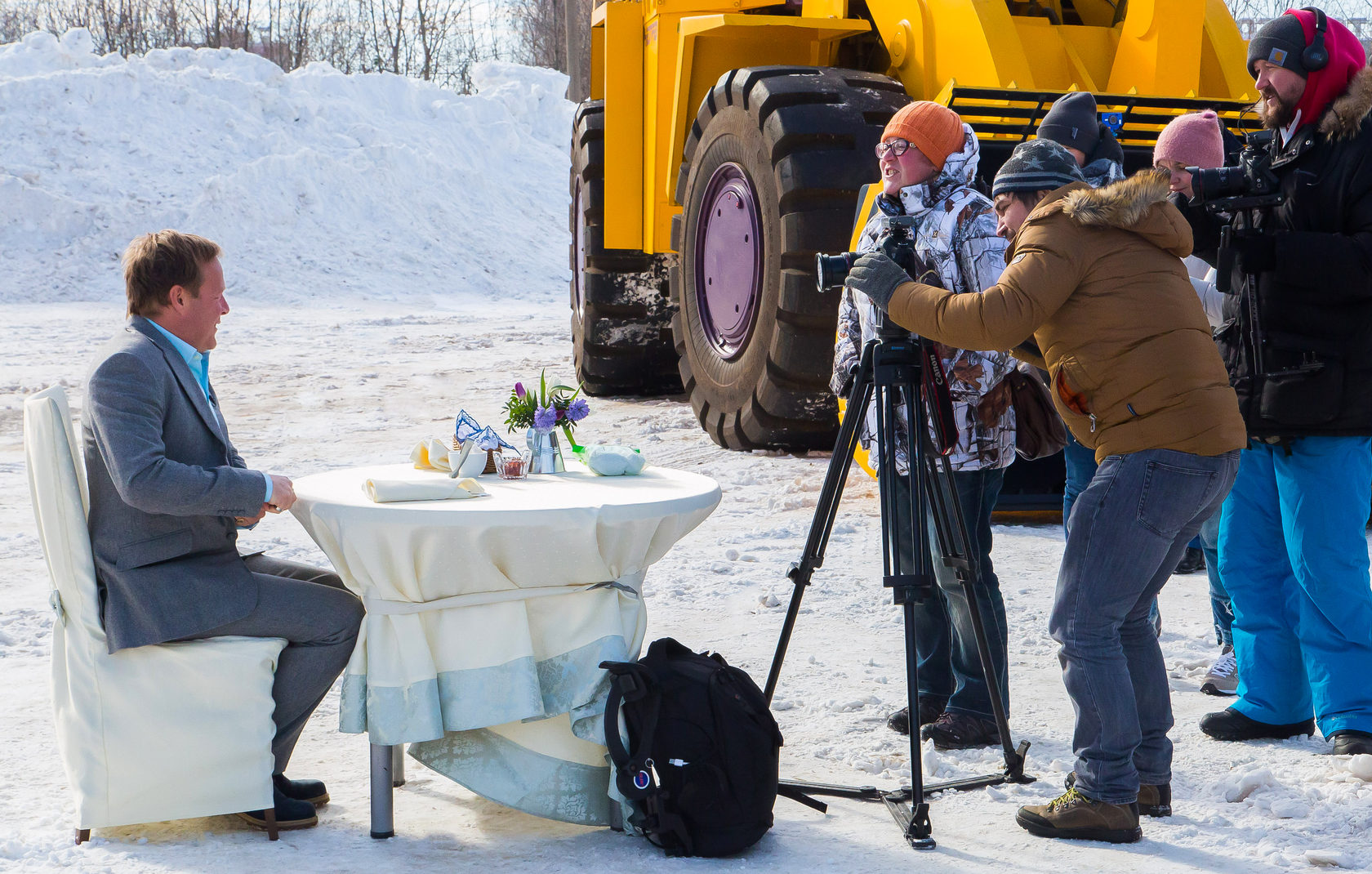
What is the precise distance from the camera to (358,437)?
8.27 metres

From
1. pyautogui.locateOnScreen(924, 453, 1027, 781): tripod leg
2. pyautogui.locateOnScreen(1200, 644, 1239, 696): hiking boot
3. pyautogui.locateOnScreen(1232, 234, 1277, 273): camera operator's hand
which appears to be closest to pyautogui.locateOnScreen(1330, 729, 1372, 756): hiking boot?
pyautogui.locateOnScreen(1200, 644, 1239, 696): hiking boot

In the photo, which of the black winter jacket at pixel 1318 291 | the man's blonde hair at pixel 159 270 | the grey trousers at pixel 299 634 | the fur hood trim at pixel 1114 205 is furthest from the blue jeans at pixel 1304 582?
the man's blonde hair at pixel 159 270

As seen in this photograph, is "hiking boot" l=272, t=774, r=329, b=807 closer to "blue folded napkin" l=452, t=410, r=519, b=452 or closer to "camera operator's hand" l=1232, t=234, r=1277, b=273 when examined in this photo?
"blue folded napkin" l=452, t=410, r=519, b=452

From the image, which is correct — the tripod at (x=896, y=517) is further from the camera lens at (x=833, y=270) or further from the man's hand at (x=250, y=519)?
the man's hand at (x=250, y=519)

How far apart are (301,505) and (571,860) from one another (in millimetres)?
977

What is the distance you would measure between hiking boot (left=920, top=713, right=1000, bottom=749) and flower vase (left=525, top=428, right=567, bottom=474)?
1190 millimetres

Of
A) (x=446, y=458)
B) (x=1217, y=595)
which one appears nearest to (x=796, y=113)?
(x=1217, y=595)

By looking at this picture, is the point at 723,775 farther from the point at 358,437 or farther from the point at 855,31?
the point at 358,437

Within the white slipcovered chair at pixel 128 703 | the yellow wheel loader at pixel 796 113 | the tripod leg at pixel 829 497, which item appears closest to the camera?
the white slipcovered chair at pixel 128 703

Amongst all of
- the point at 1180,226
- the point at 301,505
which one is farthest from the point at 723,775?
the point at 1180,226

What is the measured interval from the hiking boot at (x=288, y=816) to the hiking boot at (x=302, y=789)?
5 centimetres

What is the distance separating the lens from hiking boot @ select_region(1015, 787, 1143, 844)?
9.86 feet

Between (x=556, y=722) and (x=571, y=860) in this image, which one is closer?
(x=571, y=860)

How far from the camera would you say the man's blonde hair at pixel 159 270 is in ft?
10.2
